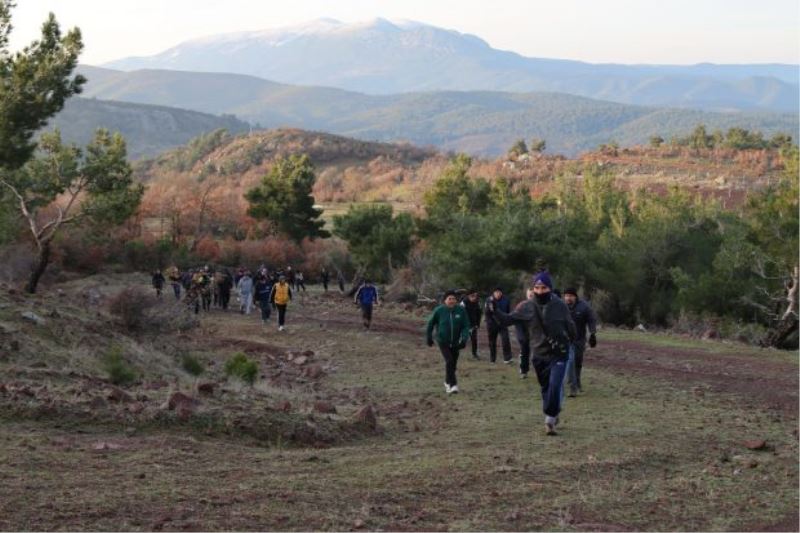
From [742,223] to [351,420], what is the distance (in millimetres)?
29073

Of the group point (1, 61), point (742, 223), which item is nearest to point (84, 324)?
point (1, 61)

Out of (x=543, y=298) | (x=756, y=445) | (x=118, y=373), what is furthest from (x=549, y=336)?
(x=118, y=373)

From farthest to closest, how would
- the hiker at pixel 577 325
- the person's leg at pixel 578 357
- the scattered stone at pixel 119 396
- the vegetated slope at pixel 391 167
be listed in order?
the vegetated slope at pixel 391 167, the person's leg at pixel 578 357, the hiker at pixel 577 325, the scattered stone at pixel 119 396

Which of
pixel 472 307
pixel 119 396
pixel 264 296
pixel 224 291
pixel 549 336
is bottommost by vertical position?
pixel 224 291

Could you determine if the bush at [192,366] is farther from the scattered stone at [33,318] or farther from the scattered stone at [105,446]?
the scattered stone at [105,446]

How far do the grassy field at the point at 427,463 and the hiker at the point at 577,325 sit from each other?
26 centimetres

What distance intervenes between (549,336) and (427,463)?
2.47 meters

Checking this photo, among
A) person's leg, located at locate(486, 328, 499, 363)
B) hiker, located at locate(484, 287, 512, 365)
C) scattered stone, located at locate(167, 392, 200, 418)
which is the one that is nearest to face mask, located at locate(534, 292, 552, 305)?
scattered stone, located at locate(167, 392, 200, 418)

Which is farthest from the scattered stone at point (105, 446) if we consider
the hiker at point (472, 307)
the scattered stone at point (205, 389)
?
the hiker at point (472, 307)

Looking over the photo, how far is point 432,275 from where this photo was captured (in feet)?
121

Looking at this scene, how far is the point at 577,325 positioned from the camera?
14.2 metres

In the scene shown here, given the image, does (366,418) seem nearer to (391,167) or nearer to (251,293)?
(251,293)

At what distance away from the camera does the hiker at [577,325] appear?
46.1 ft

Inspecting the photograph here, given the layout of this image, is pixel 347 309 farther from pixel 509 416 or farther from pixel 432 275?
pixel 509 416
